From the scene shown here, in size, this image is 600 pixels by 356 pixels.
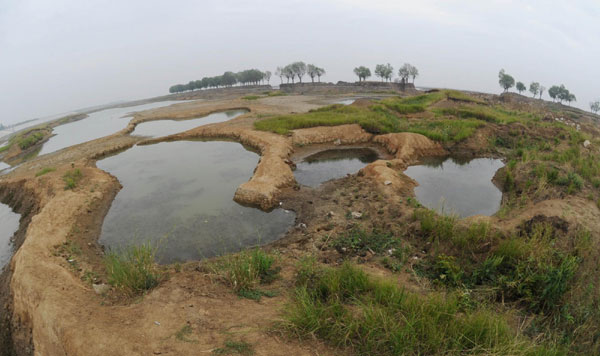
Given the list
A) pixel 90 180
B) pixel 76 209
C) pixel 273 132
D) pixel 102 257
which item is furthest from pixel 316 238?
pixel 273 132

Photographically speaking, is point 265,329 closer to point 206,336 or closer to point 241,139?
point 206,336

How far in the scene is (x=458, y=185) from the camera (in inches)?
437

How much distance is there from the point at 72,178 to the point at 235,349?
42.1ft

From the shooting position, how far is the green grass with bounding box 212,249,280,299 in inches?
194

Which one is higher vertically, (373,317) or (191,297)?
(373,317)

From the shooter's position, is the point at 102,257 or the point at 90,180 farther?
the point at 90,180

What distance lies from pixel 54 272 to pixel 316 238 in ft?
19.8

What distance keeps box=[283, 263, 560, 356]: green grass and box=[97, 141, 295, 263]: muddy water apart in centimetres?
339

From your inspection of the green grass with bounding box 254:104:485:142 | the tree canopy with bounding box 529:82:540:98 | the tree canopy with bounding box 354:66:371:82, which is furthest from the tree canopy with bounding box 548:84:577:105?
the green grass with bounding box 254:104:485:142

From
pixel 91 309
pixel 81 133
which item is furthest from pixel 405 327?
pixel 81 133

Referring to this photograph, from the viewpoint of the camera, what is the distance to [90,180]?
12328mm

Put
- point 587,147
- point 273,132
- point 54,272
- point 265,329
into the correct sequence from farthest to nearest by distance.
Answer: point 273,132, point 587,147, point 54,272, point 265,329

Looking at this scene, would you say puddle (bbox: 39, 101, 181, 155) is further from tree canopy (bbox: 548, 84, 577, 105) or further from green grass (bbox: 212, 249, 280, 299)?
tree canopy (bbox: 548, 84, 577, 105)

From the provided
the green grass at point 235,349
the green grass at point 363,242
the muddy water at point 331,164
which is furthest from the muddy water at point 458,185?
the green grass at point 235,349
